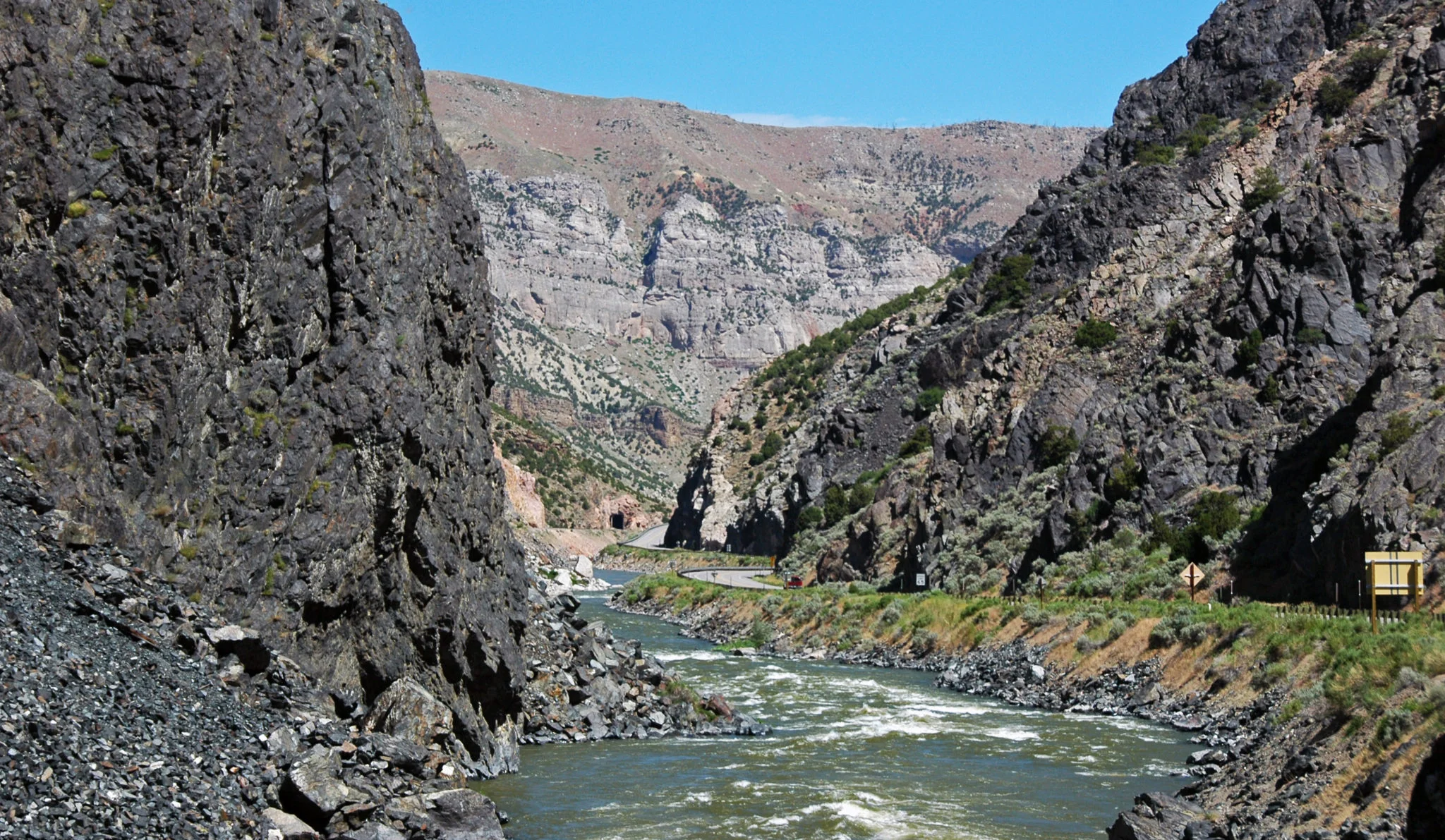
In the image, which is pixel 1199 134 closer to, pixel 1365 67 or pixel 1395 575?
pixel 1365 67

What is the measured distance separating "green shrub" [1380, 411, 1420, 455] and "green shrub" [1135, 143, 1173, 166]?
42961 mm

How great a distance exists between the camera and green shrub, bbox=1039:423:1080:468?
6544 centimetres

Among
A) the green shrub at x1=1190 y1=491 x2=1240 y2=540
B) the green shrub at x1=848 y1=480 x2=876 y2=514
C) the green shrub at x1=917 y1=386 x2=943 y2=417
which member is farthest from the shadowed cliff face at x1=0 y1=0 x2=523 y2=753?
the green shrub at x1=917 y1=386 x2=943 y2=417

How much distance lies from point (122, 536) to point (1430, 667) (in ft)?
64.8

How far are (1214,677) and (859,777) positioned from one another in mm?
13544

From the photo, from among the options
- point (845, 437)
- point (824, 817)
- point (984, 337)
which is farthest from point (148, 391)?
point (845, 437)

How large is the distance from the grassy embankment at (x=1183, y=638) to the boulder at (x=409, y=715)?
14.7 meters

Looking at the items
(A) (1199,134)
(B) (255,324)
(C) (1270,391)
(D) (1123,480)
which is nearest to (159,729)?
(B) (255,324)

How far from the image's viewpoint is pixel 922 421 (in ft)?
305

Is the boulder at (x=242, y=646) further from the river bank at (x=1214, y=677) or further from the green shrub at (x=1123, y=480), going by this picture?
the green shrub at (x=1123, y=480)

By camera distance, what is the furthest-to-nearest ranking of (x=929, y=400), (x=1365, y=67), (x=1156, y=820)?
(x=929, y=400) < (x=1365, y=67) < (x=1156, y=820)

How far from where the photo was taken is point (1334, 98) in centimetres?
7300

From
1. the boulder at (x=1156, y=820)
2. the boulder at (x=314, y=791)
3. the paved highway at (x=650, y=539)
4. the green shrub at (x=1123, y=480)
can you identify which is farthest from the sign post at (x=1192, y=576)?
the paved highway at (x=650, y=539)

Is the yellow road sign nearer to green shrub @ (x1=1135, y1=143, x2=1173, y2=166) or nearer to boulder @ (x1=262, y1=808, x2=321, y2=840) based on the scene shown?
boulder @ (x1=262, y1=808, x2=321, y2=840)
